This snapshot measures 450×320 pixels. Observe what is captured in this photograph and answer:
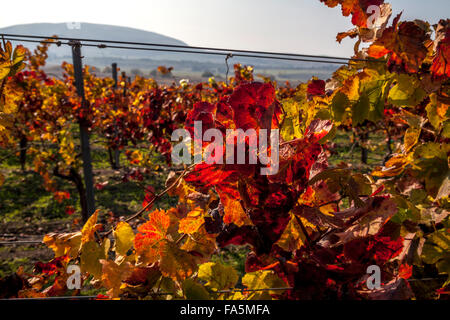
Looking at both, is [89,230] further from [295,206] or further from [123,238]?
[295,206]

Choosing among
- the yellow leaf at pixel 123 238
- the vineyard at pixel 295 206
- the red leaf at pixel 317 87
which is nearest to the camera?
the vineyard at pixel 295 206

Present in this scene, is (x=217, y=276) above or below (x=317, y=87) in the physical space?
below

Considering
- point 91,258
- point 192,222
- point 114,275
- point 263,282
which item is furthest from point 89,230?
point 263,282

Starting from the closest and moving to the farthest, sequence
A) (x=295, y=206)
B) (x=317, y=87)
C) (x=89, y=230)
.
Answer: (x=295, y=206) → (x=89, y=230) → (x=317, y=87)

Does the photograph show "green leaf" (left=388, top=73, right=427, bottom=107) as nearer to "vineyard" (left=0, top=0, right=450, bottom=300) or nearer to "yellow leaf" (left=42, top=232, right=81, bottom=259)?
"vineyard" (left=0, top=0, right=450, bottom=300)

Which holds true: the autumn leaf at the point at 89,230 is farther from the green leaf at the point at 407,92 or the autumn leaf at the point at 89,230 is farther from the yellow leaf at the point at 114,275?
the green leaf at the point at 407,92

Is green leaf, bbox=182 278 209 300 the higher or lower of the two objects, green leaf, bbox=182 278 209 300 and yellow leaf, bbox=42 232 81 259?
the lower

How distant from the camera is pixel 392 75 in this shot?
3.07 ft

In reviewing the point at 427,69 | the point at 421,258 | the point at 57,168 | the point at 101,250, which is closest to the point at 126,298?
the point at 101,250

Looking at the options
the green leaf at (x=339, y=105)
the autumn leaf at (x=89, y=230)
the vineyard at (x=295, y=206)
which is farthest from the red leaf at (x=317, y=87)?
the autumn leaf at (x=89, y=230)

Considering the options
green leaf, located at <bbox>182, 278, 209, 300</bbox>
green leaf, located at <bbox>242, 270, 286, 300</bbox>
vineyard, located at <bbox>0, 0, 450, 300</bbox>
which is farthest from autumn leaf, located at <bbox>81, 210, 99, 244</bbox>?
green leaf, located at <bbox>242, 270, 286, 300</bbox>

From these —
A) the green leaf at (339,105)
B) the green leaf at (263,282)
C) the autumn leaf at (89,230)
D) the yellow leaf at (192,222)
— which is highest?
the green leaf at (339,105)

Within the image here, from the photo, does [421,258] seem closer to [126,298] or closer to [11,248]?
[126,298]

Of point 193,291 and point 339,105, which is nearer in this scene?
point 193,291
